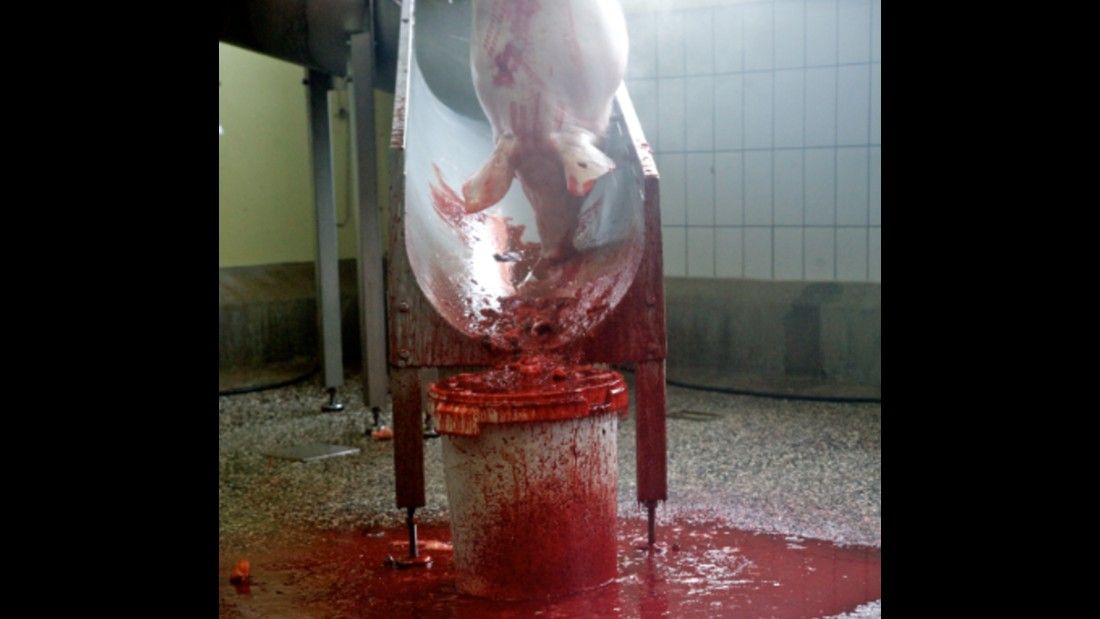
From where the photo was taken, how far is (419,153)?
2928mm

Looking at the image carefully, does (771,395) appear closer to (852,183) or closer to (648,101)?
(852,183)

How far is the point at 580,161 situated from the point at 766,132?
3.00 meters

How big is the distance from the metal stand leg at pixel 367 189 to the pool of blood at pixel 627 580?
1.15 m

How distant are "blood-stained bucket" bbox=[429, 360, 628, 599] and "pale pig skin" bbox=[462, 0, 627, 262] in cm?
50

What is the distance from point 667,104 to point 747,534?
10.5 feet

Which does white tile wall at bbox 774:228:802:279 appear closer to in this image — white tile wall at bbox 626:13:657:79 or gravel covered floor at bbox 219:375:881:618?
gravel covered floor at bbox 219:375:881:618

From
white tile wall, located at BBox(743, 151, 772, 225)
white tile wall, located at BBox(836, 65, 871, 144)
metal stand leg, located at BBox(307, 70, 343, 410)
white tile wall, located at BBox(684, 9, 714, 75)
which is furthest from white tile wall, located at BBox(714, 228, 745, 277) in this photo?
metal stand leg, located at BBox(307, 70, 343, 410)

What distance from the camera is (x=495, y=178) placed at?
2754mm

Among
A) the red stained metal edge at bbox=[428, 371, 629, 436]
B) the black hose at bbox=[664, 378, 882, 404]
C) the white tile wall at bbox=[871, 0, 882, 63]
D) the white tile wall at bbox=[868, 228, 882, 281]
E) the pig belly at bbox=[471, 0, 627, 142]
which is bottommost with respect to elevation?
the black hose at bbox=[664, 378, 882, 404]

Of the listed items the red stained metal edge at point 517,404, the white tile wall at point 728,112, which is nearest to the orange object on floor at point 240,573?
the red stained metal edge at point 517,404

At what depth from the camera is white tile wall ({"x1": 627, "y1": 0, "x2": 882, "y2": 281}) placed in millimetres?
5145

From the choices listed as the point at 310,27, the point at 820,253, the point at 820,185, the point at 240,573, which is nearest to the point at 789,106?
the point at 820,185

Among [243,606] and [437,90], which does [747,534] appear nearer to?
[243,606]
